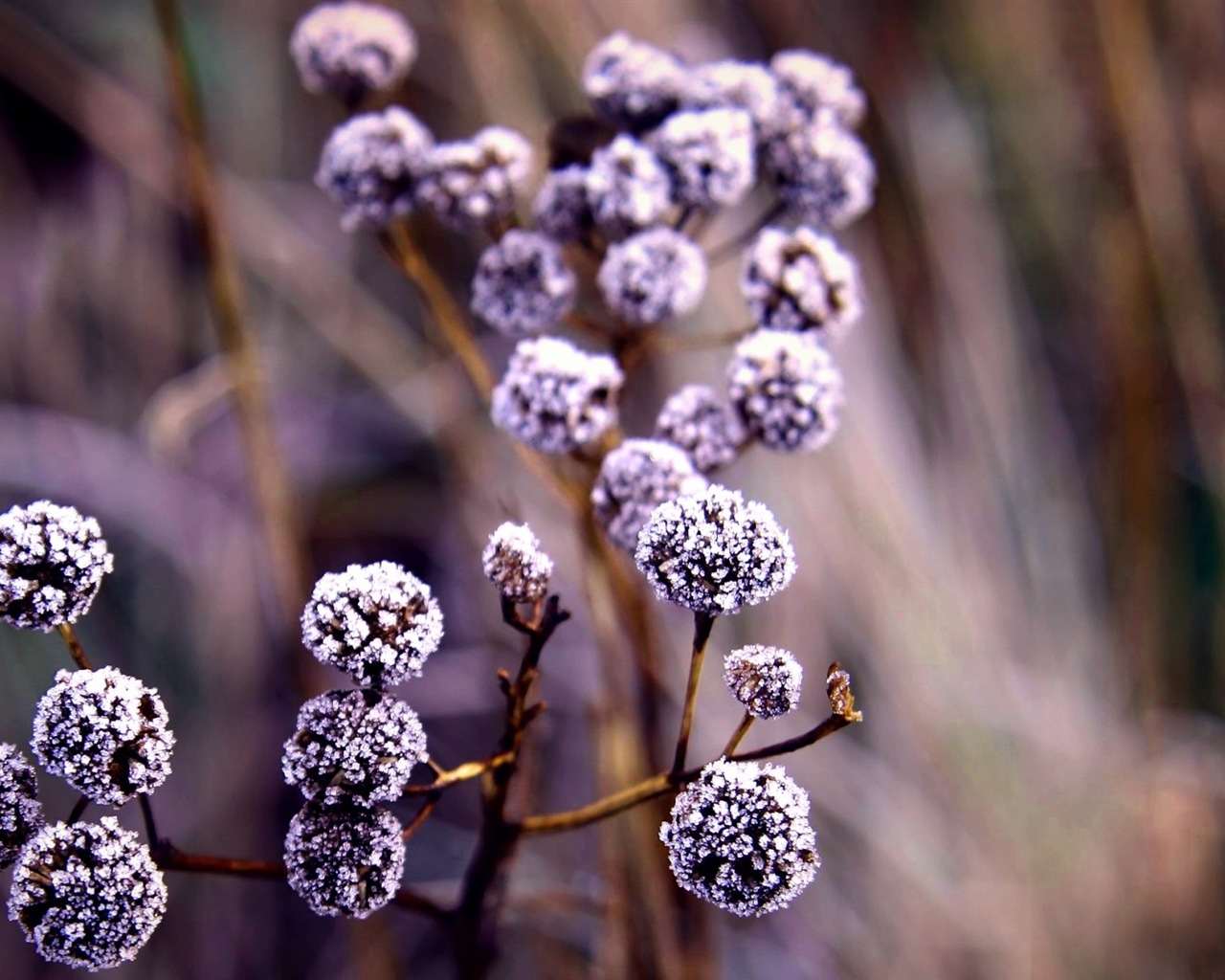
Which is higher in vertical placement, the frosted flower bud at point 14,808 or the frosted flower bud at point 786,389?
the frosted flower bud at point 786,389

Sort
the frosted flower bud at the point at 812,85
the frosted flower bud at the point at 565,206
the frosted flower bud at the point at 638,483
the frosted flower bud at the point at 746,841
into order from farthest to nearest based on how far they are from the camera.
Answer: the frosted flower bud at the point at 812,85, the frosted flower bud at the point at 565,206, the frosted flower bud at the point at 638,483, the frosted flower bud at the point at 746,841

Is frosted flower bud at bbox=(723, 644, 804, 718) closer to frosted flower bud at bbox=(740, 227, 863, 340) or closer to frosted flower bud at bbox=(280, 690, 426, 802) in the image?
frosted flower bud at bbox=(280, 690, 426, 802)

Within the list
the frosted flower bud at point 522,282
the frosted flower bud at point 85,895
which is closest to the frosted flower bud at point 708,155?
the frosted flower bud at point 522,282

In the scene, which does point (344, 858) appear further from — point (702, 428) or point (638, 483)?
point (702, 428)

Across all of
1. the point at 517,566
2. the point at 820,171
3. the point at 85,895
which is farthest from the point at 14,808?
the point at 820,171

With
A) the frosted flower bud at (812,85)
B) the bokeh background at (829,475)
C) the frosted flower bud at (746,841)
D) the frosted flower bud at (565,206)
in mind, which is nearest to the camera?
the frosted flower bud at (746,841)

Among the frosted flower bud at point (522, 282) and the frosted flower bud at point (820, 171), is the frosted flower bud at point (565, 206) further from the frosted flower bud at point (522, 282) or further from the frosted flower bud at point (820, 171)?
the frosted flower bud at point (820, 171)

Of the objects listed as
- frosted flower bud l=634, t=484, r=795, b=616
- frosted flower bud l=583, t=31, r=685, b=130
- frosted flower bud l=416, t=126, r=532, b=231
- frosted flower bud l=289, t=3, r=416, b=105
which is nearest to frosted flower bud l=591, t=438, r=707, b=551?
frosted flower bud l=634, t=484, r=795, b=616
